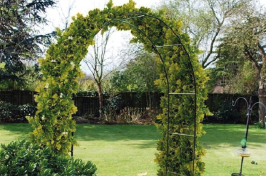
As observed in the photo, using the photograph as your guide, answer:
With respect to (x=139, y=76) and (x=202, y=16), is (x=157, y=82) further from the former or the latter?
(x=202, y=16)

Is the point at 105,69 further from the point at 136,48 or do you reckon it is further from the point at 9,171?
the point at 9,171

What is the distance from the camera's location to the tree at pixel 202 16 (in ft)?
55.9

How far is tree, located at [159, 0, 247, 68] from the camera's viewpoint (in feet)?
55.9

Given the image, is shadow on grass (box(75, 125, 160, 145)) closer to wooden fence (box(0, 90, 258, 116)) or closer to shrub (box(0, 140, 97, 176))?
wooden fence (box(0, 90, 258, 116))

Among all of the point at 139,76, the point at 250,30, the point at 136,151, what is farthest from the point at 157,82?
the point at 139,76

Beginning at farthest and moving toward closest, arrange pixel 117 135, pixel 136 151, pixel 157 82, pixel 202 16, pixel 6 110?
1. pixel 202 16
2. pixel 6 110
3. pixel 117 135
4. pixel 136 151
5. pixel 157 82

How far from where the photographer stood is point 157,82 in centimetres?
422

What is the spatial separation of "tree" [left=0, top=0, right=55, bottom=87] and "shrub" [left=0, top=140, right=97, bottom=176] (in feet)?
33.0

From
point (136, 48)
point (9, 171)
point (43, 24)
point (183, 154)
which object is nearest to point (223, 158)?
point (183, 154)

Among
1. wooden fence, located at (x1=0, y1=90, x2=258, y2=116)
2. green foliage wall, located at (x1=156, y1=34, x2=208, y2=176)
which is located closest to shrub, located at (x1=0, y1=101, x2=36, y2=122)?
wooden fence, located at (x1=0, y1=90, x2=258, y2=116)

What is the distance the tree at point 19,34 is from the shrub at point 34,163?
33.0ft

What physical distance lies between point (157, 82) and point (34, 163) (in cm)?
203

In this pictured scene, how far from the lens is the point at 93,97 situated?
15180 mm

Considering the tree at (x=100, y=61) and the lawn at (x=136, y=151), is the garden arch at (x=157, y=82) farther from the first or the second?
the tree at (x=100, y=61)
